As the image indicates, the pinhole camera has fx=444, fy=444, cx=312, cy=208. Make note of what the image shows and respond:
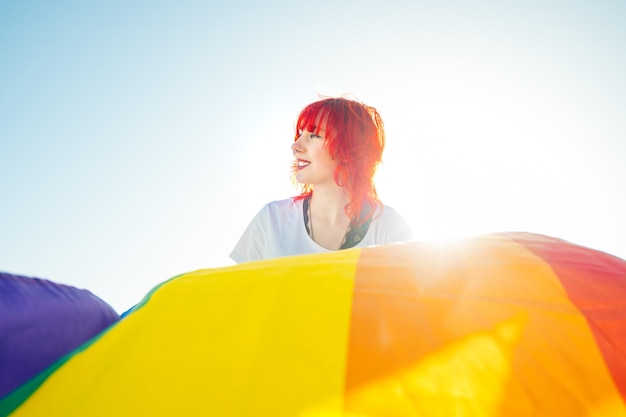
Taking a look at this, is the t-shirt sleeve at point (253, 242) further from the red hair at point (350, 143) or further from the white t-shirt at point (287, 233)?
the red hair at point (350, 143)

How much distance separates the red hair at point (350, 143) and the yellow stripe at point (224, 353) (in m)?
1.63

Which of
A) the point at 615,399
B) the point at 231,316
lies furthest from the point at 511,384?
the point at 231,316

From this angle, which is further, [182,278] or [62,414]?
[182,278]

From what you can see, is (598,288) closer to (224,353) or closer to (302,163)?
(224,353)

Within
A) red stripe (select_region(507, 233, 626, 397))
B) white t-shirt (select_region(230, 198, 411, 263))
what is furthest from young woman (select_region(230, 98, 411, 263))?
red stripe (select_region(507, 233, 626, 397))

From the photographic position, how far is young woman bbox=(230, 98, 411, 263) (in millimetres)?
2328

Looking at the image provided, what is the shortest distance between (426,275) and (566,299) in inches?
8.3

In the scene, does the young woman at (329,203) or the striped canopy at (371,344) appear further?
the young woman at (329,203)

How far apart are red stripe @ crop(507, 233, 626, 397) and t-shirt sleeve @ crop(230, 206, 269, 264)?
5.67 ft

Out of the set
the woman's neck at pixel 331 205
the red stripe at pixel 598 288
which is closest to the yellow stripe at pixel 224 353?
→ the red stripe at pixel 598 288

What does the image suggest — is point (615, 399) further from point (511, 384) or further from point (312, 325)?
point (312, 325)

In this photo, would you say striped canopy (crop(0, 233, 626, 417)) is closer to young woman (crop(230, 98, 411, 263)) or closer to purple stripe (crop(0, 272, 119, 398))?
purple stripe (crop(0, 272, 119, 398))

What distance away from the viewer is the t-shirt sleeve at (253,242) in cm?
245

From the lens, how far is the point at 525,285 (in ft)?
2.30
